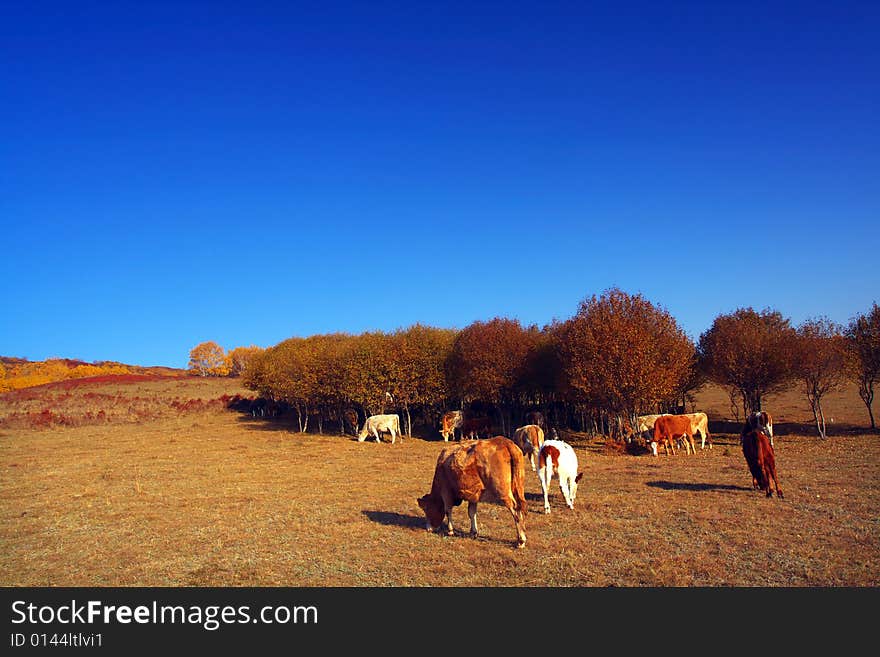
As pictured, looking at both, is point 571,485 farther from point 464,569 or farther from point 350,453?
point 350,453

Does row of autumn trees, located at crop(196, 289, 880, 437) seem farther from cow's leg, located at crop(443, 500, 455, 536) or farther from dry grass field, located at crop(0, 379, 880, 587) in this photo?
cow's leg, located at crop(443, 500, 455, 536)

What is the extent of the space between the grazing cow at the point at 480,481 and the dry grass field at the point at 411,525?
54 centimetres

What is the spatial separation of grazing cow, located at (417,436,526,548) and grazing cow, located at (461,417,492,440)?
22954 millimetres

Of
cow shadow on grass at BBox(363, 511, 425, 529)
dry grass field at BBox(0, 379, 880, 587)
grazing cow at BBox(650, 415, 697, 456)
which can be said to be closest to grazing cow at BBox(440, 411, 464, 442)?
dry grass field at BBox(0, 379, 880, 587)

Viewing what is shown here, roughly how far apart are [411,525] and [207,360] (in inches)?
5457

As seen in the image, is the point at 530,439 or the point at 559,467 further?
the point at 530,439

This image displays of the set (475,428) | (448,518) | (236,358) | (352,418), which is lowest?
(448,518)

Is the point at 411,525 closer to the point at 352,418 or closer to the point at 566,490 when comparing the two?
the point at 566,490

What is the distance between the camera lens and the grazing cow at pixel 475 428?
3497 centimetres

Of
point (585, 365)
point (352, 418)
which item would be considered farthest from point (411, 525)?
point (352, 418)

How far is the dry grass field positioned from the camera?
9.02 meters

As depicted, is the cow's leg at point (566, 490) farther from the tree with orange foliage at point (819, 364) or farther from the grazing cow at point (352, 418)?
the grazing cow at point (352, 418)

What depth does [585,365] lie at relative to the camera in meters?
29.2
